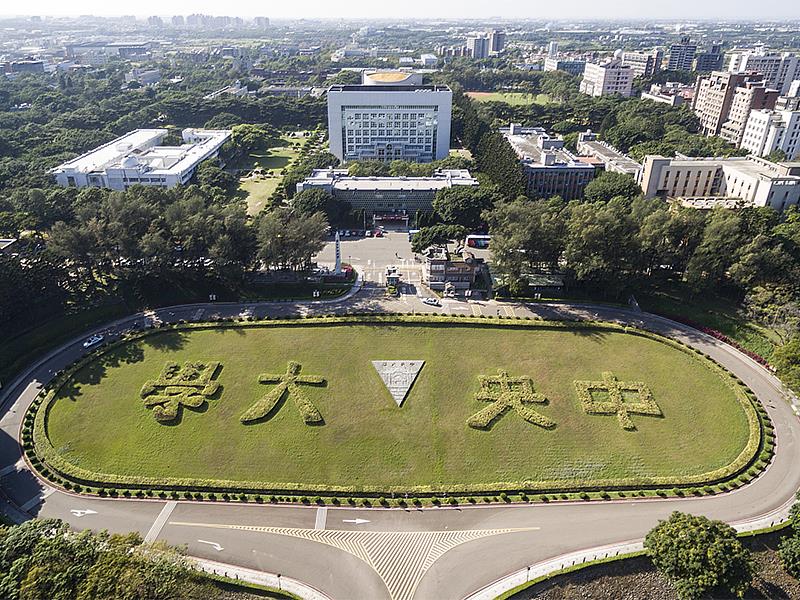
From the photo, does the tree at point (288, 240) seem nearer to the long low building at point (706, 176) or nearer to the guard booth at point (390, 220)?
the guard booth at point (390, 220)

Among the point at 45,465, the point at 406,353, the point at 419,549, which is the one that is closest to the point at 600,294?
the point at 406,353

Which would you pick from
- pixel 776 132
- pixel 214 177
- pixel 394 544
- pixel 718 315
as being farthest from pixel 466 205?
pixel 776 132

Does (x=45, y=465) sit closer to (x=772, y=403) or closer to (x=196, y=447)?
(x=196, y=447)

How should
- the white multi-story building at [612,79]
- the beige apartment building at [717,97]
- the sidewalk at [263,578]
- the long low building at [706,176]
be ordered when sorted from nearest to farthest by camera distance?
the sidewalk at [263,578] < the long low building at [706,176] < the beige apartment building at [717,97] < the white multi-story building at [612,79]

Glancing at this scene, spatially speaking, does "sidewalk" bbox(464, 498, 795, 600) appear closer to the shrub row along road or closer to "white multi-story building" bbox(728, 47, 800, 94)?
the shrub row along road

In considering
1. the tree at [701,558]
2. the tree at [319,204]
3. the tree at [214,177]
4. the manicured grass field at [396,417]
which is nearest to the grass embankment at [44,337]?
the manicured grass field at [396,417]

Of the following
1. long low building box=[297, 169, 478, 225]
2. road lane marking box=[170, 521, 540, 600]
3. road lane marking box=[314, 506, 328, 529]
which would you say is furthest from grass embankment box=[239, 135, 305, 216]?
road lane marking box=[170, 521, 540, 600]
